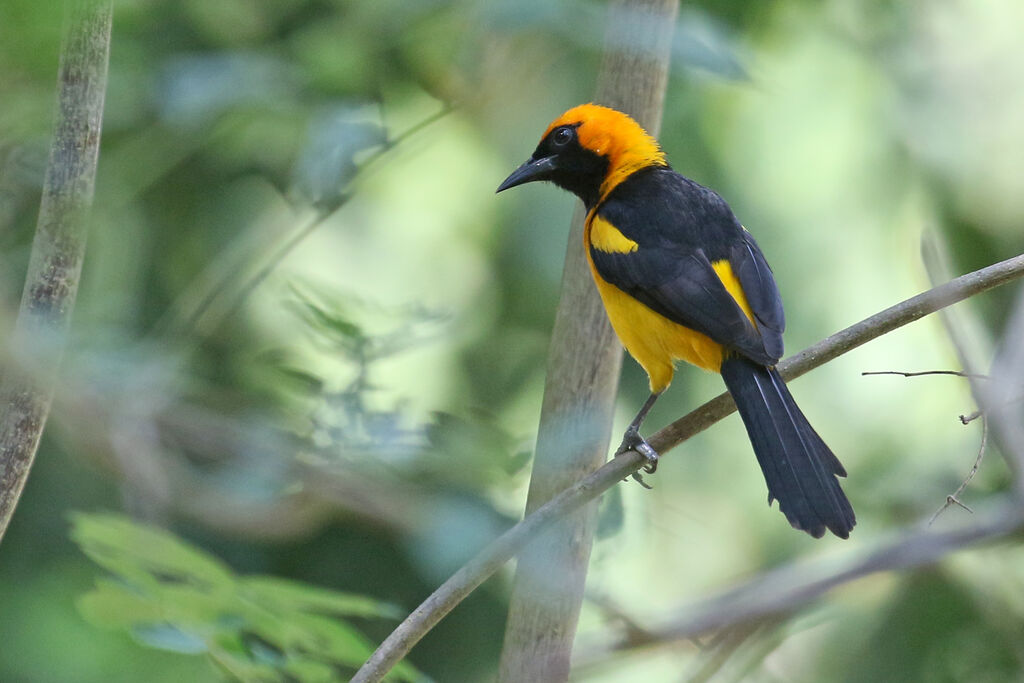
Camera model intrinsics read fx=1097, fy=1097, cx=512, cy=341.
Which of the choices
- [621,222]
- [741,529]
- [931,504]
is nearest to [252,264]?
[621,222]

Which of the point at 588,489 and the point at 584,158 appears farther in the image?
the point at 584,158

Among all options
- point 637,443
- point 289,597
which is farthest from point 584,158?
point 289,597

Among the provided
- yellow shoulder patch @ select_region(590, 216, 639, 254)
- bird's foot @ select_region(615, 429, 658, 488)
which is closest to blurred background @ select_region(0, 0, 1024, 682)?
bird's foot @ select_region(615, 429, 658, 488)

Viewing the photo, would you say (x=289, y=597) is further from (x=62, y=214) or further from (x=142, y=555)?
(x=62, y=214)

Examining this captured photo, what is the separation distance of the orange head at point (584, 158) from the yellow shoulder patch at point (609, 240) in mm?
312

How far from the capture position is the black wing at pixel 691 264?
2706 mm

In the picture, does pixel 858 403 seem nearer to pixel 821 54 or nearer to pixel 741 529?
pixel 741 529

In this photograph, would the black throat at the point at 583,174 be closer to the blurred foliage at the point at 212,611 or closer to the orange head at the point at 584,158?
the orange head at the point at 584,158

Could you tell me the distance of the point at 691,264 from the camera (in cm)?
289

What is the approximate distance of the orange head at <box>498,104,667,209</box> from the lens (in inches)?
132

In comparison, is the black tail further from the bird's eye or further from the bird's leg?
the bird's eye

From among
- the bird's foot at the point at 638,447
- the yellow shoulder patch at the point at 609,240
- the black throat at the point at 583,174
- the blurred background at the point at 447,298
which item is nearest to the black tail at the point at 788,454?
the bird's foot at the point at 638,447

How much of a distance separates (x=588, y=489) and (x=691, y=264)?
1019 mm

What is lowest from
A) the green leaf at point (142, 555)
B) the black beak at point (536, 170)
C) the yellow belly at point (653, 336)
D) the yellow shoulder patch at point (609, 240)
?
the green leaf at point (142, 555)
